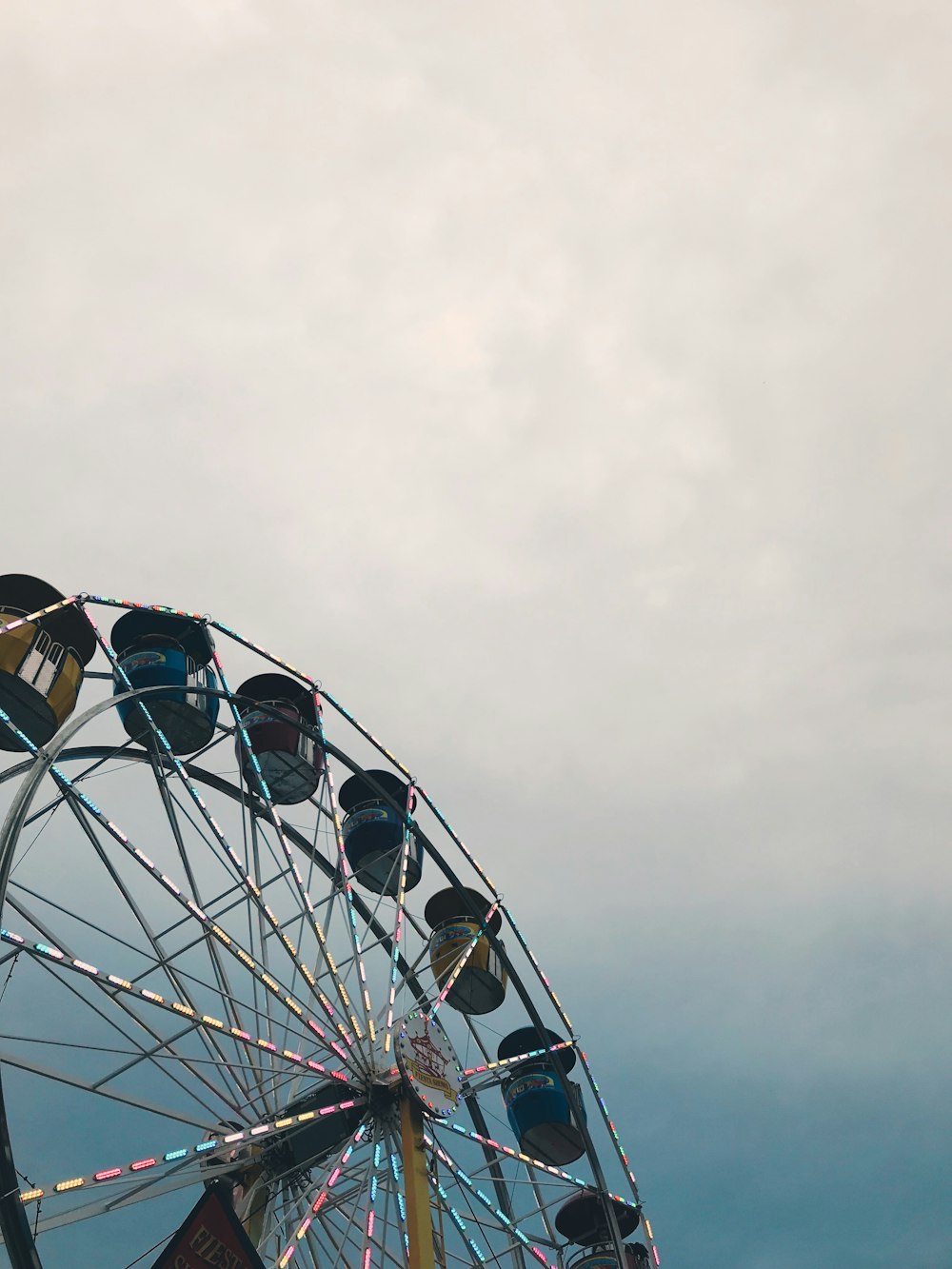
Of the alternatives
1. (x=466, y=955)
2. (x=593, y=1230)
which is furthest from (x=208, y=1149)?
(x=593, y=1230)

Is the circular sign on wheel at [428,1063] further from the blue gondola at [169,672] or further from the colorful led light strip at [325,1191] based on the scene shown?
the blue gondola at [169,672]

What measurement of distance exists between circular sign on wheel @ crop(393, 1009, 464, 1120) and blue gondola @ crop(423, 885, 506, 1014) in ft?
10.1

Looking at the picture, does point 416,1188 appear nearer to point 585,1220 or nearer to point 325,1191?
point 325,1191

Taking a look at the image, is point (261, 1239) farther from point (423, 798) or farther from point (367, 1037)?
point (423, 798)

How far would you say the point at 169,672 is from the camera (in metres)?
18.7

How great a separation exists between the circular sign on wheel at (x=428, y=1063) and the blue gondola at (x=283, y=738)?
522 cm

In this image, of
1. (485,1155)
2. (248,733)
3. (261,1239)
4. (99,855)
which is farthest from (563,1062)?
(99,855)

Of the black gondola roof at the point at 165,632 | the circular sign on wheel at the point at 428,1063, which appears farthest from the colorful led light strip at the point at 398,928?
the black gondola roof at the point at 165,632

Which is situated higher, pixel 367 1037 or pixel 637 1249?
pixel 367 1037

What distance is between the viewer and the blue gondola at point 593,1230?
22.6 meters

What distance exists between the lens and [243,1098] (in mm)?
16516

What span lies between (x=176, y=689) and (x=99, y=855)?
8.75ft

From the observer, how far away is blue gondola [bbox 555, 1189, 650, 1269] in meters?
22.6

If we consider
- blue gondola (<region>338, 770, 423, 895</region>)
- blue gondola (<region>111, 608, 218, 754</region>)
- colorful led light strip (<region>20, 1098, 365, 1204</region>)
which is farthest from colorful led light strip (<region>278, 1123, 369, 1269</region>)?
blue gondola (<region>111, 608, 218, 754</region>)
